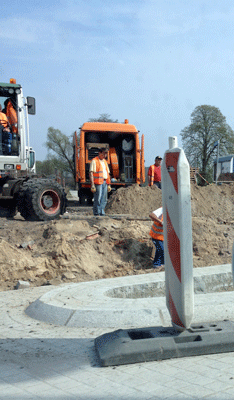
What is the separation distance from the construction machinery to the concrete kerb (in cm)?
589

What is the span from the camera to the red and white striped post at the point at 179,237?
3395 mm

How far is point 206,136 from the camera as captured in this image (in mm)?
44562

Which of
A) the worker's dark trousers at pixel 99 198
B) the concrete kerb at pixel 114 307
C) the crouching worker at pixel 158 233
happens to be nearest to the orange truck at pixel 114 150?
the worker's dark trousers at pixel 99 198

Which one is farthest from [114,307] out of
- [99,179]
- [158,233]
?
[99,179]

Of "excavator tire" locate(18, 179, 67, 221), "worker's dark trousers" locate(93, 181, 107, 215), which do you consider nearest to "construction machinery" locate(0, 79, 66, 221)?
"excavator tire" locate(18, 179, 67, 221)

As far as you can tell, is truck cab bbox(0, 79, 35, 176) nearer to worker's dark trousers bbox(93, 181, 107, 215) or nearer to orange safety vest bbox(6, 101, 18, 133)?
orange safety vest bbox(6, 101, 18, 133)

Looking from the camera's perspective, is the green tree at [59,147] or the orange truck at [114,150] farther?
the green tree at [59,147]

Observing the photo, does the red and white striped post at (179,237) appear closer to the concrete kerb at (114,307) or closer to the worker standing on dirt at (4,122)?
the concrete kerb at (114,307)

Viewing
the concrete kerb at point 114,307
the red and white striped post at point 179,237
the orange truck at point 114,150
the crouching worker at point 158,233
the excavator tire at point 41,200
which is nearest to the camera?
the red and white striped post at point 179,237

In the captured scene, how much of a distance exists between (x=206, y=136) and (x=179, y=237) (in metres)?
42.5

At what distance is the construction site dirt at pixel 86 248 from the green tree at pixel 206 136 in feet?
112

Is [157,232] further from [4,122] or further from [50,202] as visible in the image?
[4,122]

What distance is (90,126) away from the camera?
60.0 ft

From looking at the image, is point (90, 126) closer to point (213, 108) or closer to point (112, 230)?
point (112, 230)
